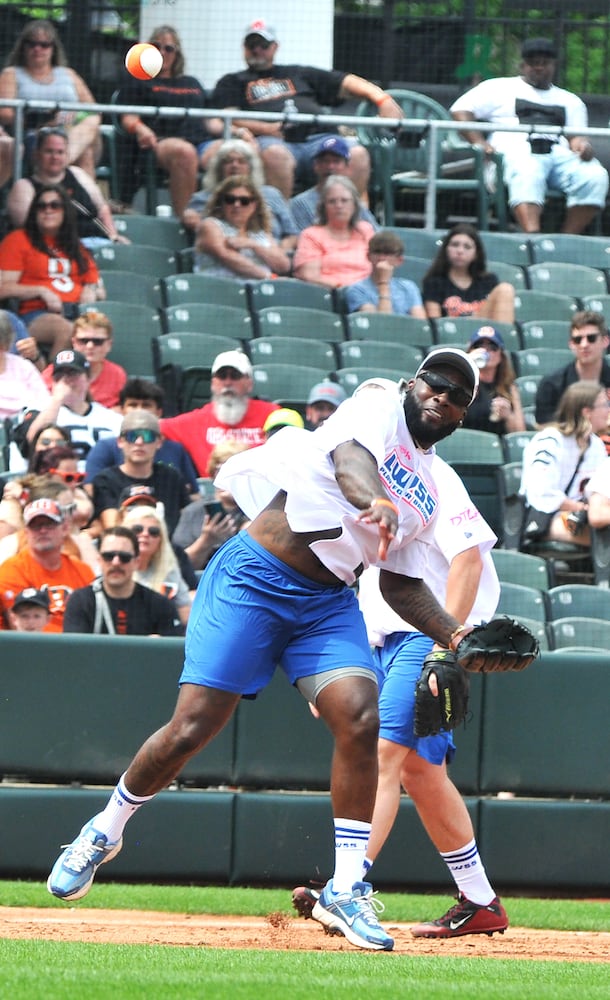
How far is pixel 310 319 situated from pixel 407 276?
1.28 meters

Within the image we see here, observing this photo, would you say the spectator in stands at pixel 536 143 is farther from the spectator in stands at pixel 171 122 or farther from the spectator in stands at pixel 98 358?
the spectator in stands at pixel 98 358

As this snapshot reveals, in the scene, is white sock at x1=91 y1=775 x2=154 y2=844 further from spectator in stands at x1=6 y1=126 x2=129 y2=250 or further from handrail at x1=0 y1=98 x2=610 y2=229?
handrail at x1=0 y1=98 x2=610 y2=229

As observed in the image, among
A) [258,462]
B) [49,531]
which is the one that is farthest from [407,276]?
Result: [258,462]

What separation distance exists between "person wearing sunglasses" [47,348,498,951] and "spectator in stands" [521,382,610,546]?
4352mm

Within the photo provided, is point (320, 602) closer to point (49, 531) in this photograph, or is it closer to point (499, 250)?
point (49, 531)

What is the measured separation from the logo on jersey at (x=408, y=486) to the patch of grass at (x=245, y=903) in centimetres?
255

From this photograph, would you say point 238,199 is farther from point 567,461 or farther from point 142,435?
point 567,461

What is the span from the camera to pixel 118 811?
5324 mm

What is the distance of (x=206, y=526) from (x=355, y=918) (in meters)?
4.07

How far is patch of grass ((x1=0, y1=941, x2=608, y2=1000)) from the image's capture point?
3949 mm

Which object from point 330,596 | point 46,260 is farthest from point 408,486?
point 46,260

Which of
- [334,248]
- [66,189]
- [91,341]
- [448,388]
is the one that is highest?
[66,189]

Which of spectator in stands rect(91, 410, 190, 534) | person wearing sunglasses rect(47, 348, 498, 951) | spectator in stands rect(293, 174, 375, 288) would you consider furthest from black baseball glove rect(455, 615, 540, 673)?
spectator in stands rect(293, 174, 375, 288)

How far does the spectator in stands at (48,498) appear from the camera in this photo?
8.22 metres
